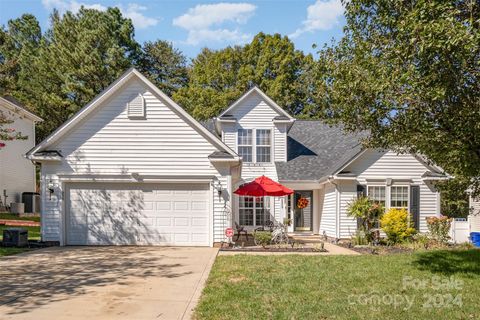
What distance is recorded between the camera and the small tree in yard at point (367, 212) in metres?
16.6

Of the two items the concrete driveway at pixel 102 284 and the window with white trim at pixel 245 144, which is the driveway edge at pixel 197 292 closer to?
the concrete driveway at pixel 102 284

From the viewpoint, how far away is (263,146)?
22.1m

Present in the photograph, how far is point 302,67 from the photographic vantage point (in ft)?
128

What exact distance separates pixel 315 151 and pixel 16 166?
2008cm

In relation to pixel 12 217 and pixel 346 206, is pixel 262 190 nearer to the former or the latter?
pixel 346 206

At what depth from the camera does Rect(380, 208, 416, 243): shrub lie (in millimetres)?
16531

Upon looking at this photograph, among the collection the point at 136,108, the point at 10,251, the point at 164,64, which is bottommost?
the point at 10,251

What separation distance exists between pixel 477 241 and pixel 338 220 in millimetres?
5489

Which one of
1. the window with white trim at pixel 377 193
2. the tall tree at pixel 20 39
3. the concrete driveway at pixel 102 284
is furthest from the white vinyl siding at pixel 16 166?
the window with white trim at pixel 377 193

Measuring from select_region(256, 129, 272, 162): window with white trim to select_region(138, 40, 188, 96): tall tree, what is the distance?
891 inches

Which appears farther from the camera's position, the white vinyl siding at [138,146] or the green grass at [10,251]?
the white vinyl siding at [138,146]

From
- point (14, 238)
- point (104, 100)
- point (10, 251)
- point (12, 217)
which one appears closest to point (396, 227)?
point (104, 100)

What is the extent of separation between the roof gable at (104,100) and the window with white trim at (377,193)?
22.5ft

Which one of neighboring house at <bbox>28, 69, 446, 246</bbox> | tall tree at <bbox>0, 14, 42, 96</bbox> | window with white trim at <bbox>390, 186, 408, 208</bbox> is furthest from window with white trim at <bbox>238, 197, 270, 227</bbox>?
tall tree at <bbox>0, 14, 42, 96</bbox>
